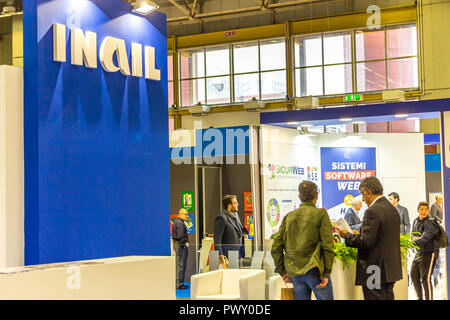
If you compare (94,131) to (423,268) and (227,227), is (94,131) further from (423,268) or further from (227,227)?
(423,268)

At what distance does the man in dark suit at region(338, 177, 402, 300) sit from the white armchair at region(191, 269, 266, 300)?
135 centimetres

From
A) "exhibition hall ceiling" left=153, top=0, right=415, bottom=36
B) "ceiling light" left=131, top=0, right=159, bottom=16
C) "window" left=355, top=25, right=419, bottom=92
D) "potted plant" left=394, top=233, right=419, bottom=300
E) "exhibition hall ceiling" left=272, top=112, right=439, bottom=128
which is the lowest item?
"potted plant" left=394, top=233, right=419, bottom=300

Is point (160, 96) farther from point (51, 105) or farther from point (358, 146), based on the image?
point (358, 146)

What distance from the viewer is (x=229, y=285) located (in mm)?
6918

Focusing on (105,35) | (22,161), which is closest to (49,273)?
(22,161)

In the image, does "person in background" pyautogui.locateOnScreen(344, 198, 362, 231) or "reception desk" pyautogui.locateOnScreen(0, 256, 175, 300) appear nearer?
"reception desk" pyautogui.locateOnScreen(0, 256, 175, 300)

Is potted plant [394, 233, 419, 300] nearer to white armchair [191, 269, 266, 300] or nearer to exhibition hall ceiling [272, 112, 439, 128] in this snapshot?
white armchair [191, 269, 266, 300]

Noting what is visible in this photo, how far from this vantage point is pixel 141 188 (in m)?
6.70

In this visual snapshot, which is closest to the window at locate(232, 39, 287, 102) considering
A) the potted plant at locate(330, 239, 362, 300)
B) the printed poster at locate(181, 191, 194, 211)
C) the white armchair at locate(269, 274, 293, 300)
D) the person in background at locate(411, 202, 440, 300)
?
the printed poster at locate(181, 191, 194, 211)

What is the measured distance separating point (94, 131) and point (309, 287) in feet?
8.24

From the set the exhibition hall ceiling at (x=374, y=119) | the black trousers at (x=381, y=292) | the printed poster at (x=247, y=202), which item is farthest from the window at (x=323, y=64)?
the black trousers at (x=381, y=292)

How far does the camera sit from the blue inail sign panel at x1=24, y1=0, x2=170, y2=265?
18.4ft

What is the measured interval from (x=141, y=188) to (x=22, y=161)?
1.44 meters

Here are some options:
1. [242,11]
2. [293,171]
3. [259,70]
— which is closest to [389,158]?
[293,171]
